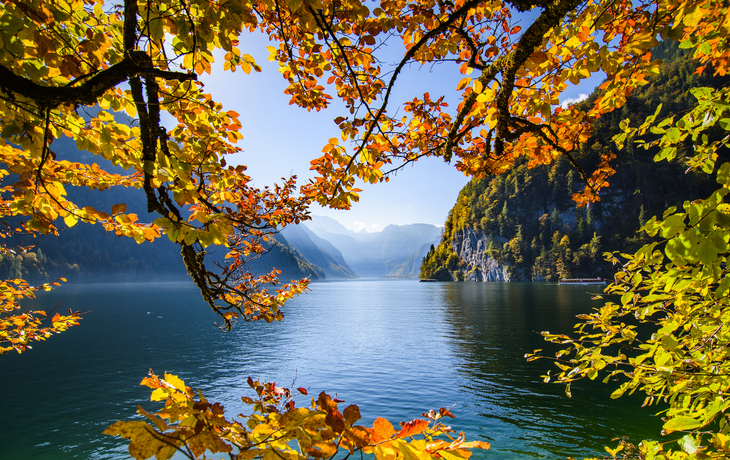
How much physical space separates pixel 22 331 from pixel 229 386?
1379 centimetres

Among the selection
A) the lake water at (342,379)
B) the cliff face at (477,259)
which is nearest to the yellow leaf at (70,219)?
the lake water at (342,379)

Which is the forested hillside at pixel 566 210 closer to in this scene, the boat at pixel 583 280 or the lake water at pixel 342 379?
the boat at pixel 583 280

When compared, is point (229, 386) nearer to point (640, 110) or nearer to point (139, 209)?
point (640, 110)

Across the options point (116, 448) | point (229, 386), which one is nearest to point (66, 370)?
point (229, 386)

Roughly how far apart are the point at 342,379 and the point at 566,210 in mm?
140875

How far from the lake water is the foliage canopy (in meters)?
7.66

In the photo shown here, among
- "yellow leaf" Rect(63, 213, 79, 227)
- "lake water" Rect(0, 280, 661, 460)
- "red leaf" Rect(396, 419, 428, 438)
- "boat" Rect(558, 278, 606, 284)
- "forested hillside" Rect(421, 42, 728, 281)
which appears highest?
"forested hillside" Rect(421, 42, 728, 281)

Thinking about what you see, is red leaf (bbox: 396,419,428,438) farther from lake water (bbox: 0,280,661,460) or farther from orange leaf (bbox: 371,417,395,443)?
lake water (bbox: 0,280,661,460)

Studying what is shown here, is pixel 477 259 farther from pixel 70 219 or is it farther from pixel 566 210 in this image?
pixel 70 219

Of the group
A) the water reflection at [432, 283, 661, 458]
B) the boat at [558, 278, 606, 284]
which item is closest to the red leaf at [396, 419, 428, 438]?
the water reflection at [432, 283, 661, 458]

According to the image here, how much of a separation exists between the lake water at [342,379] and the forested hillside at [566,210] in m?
98.5

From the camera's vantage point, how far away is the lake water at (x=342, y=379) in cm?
1191

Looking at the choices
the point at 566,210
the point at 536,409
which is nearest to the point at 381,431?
the point at 536,409

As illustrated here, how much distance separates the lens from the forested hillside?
11194cm
